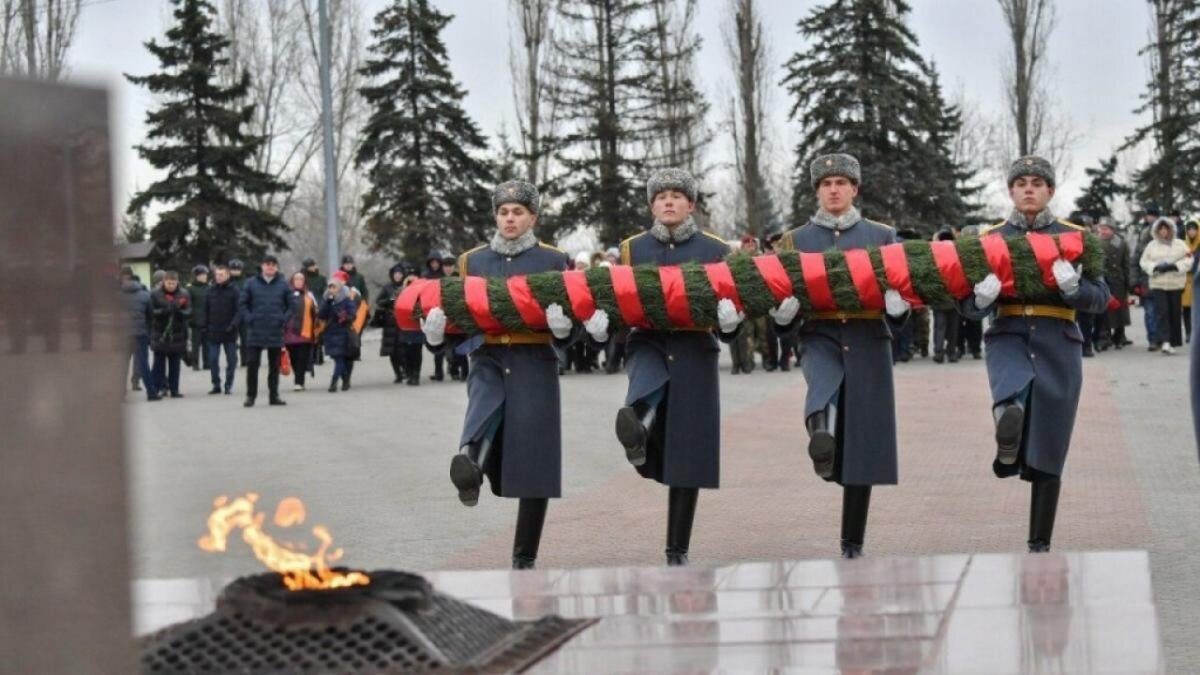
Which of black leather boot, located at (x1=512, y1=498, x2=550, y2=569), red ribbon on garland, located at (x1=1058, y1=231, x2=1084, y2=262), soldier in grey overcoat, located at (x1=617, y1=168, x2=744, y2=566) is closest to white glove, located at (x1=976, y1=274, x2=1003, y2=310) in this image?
red ribbon on garland, located at (x1=1058, y1=231, x2=1084, y2=262)

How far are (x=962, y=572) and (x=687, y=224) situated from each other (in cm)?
314

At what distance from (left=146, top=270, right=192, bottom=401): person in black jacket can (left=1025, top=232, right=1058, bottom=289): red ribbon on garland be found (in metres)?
17.0

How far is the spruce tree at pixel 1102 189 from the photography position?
5374cm

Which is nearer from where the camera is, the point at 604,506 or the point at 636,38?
the point at 604,506

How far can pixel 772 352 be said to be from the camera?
25344mm

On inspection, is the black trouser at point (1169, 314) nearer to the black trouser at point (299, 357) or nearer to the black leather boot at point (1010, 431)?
the black trouser at point (299, 357)

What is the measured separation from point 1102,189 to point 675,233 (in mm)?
48750

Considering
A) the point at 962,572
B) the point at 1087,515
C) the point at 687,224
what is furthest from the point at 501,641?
the point at 1087,515

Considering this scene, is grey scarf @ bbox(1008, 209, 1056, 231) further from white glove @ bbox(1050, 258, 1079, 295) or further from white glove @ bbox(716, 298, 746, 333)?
white glove @ bbox(716, 298, 746, 333)

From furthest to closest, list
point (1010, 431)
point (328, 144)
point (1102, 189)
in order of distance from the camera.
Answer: point (1102, 189), point (328, 144), point (1010, 431)

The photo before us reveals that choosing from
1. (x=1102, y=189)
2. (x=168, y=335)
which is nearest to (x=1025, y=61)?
(x=1102, y=189)

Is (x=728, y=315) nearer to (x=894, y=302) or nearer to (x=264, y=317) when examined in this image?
(x=894, y=302)

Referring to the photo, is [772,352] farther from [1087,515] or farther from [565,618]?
[565,618]

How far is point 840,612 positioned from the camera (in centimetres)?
591
